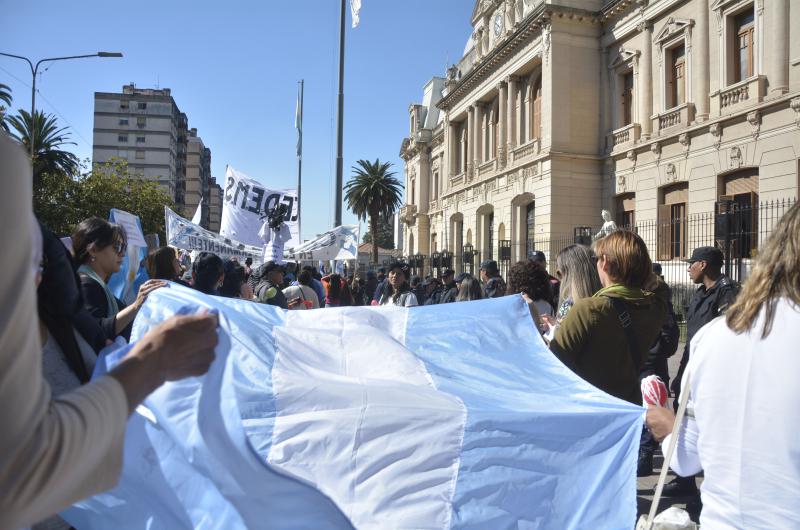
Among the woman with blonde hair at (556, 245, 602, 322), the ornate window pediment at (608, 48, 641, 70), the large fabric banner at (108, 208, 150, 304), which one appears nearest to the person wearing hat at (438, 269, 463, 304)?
the large fabric banner at (108, 208, 150, 304)

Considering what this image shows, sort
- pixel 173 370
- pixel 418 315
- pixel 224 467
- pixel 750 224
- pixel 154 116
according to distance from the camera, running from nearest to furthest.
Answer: pixel 173 370 < pixel 224 467 < pixel 418 315 < pixel 750 224 < pixel 154 116

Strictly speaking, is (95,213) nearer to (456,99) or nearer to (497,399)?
(456,99)

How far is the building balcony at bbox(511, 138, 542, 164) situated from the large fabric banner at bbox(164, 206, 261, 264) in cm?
2123

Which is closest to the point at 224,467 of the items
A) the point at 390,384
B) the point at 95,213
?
the point at 390,384

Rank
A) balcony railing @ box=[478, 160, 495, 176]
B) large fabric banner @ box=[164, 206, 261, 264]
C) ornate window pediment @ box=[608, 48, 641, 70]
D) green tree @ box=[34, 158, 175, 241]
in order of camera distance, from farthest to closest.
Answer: balcony railing @ box=[478, 160, 495, 176] → green tree @ box=[34, 158, 175, 241] → ornate window pediment @ box=[608, 48, 641, 70] → large fabric banner @ box=[164, 206, 261, 264]

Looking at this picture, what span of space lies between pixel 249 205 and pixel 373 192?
4666 centimetres

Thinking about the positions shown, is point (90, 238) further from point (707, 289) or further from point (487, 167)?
point (487, 167)

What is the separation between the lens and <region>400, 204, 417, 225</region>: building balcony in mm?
56650

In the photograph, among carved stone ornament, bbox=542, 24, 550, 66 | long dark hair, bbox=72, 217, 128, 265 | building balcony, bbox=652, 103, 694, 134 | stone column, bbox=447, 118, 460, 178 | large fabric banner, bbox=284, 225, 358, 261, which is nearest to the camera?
long dark hair, bbox=72, 217, 128, 265

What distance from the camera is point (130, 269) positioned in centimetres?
743

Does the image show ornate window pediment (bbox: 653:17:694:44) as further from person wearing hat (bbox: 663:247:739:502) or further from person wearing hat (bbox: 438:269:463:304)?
person wearing hat (bbox: 663:247:739:502)

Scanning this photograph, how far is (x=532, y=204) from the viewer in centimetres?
3272

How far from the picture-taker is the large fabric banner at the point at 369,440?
204 centimetres

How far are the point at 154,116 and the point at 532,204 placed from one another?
250ft
